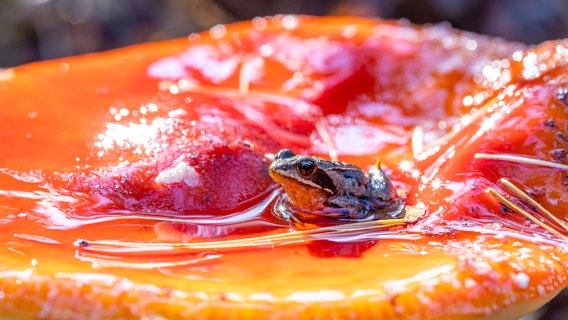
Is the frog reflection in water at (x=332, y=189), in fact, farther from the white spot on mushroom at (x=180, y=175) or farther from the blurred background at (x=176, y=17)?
the blurred background at (x=176, y=17)

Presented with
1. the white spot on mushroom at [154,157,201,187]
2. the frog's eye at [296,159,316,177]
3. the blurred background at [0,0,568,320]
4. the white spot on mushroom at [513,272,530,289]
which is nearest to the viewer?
the white spot on mushroom at [513,272,530,289]

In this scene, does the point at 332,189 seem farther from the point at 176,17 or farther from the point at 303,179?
the point at 176,17

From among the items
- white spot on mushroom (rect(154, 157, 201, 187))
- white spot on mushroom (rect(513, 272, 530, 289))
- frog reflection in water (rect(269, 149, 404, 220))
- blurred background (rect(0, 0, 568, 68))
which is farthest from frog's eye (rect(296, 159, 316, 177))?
blurred background (rect(0, 0, 568, 68))

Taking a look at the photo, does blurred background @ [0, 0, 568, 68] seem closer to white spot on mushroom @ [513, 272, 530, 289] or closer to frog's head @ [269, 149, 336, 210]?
frog's head @ [269, 149, 336, 210]

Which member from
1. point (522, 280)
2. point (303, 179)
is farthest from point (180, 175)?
point (522, 280)

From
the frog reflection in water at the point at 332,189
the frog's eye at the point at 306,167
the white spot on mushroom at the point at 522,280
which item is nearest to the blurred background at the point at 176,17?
the frog reflection in water at the point at 332,189
